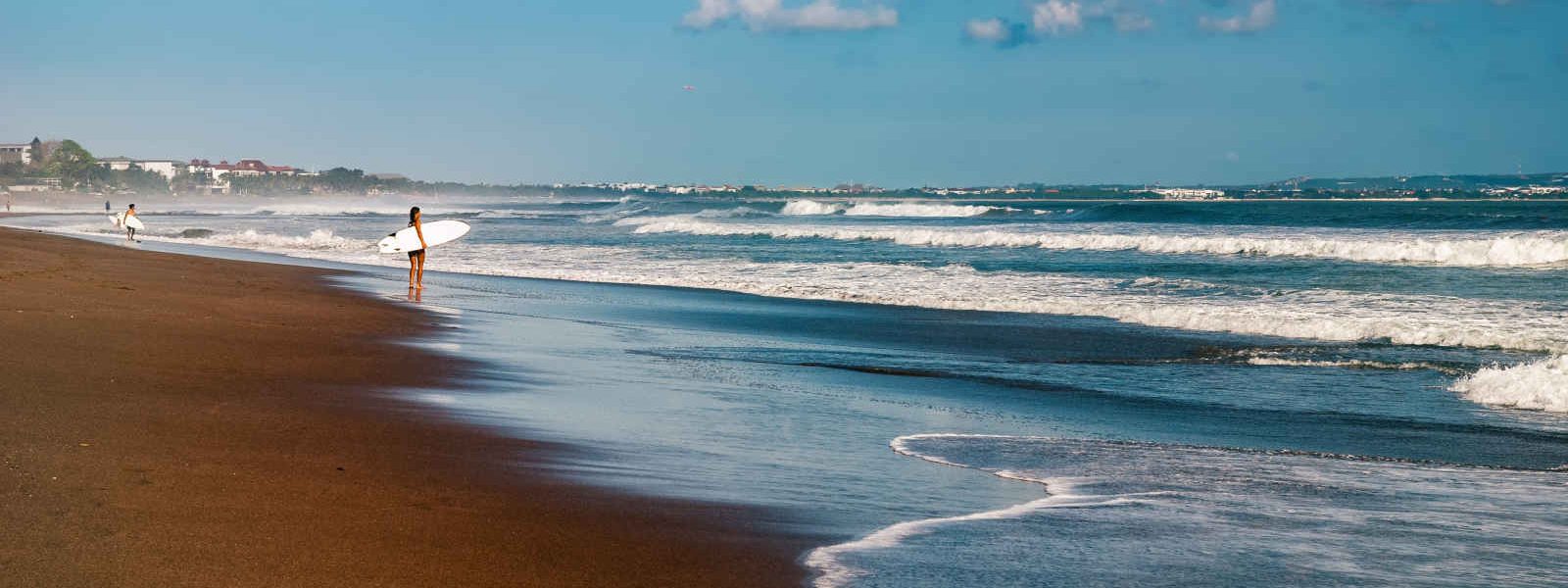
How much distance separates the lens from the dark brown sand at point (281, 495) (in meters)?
4.12

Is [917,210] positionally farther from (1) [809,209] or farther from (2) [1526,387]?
(2) [1526,387]

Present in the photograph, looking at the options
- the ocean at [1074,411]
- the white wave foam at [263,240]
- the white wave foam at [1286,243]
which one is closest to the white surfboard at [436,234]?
the ocean at [1074,411]

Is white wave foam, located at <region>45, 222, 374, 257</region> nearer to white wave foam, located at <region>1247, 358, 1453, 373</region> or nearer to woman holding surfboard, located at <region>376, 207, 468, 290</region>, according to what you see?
woman holding surfboard, located at <region>376, 207, 468, 290</region>

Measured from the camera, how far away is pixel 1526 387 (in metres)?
10.2

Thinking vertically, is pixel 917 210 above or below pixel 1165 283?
above

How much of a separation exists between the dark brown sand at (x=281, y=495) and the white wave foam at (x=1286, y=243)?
84.8 feet

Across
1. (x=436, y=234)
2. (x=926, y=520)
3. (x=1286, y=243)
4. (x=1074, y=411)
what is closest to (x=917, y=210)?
(x=1286, y=243)

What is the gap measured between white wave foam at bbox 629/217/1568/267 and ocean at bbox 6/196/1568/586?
2194 millimetres

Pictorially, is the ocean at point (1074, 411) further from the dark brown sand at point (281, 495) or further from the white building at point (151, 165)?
the white building at point (151, 165)

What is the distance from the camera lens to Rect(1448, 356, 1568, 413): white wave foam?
9.93 m

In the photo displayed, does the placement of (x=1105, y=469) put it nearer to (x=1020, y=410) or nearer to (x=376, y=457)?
(x=1020, y=410)

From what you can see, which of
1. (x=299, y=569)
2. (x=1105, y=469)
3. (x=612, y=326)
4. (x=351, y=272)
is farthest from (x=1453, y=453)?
(x=351, y=272)

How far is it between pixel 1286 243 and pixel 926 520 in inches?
1196

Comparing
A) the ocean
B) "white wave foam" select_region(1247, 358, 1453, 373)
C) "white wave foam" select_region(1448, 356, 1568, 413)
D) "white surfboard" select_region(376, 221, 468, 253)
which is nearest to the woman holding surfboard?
"white surfboard" select_region(376, 221, 468, 253)
